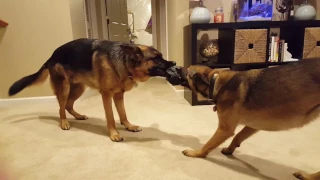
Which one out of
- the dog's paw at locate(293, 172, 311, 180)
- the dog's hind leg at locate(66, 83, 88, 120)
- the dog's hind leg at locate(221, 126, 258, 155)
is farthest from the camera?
the dog's hind leg at locate(66, 83, 88, 120)

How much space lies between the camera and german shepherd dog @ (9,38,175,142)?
1.76 m

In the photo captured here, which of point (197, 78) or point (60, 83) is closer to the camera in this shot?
point (197, 78)

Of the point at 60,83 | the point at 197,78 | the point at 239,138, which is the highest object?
the point at 197,78

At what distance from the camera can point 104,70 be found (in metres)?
1.89

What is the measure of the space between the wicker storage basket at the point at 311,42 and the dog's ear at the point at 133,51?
223 centimetres

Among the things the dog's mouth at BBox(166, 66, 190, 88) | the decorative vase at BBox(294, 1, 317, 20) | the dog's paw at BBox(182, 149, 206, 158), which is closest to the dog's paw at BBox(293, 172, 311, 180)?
the dog's paw at BBox(182, 149, 206, 158)

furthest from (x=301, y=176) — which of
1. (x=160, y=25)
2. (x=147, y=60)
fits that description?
(x=160, y=25)

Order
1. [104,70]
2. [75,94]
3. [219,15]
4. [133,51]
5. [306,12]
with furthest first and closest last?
1. [219,15]
2. [306,12]
3. [75,94]
4. [104,70]
5. [133,51]

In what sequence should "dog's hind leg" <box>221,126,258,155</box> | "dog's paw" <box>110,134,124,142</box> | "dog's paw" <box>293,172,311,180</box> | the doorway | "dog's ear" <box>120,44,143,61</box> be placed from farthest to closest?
the doorway → "dog's paw" <box>110,134,124,142</box> → "dog's ear" <box>120,44,143,61</box> → "dog's hind leg" <box>221,126,258,155</box> → "dog's paw" <box>293,172,311,180</box>

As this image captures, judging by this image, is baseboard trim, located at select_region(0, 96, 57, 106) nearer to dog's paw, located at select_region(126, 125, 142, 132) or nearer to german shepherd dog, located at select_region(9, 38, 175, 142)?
german shepherd dog, located at select_region(9, 38, 175, 142)

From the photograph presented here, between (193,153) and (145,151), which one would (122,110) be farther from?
(193,153)

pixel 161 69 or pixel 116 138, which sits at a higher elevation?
pixel 161 69

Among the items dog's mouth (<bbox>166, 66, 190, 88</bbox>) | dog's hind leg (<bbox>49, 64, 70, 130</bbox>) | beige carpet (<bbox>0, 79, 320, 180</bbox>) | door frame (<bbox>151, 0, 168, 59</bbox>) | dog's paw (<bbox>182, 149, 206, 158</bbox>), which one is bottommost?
beige carpet (<bbox>0, 79, 320, 180</bbox>)

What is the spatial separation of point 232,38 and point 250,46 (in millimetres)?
233
